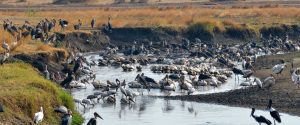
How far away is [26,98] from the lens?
24219 mm

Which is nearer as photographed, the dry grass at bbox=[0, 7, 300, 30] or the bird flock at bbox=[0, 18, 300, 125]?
the bird flock at bbox=[0, 18, 300, 125]

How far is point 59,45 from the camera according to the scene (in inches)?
1972

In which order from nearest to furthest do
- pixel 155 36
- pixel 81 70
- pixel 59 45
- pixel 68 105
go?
pixel 68 105
pixel 81 70
pixel 59 45
pixel 155 36

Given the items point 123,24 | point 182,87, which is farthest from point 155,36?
point 182,87

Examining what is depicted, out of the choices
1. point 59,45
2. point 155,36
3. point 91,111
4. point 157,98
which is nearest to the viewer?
point 91,111

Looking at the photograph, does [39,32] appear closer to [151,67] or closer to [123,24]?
[151,67]

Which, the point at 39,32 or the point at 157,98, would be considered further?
the point at 39,32

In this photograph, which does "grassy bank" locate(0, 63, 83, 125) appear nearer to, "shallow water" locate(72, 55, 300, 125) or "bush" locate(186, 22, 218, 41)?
"shallow water" locate(72, 55, 300, 125)

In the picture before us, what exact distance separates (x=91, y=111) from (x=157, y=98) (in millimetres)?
4221

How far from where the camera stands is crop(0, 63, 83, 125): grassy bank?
2333cm

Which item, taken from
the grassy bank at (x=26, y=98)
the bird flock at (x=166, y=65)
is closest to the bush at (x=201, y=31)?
the bird flock at (x=166, y=65)

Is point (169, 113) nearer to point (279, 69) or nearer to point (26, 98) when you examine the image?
point (26, 98)

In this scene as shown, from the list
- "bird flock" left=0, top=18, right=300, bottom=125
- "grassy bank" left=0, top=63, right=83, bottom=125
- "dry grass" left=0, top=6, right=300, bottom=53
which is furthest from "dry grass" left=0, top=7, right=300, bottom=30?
"grassy bank" left=0, top=63, right=83, bottom=125

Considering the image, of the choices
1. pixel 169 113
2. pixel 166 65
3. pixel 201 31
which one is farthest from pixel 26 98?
pixel 201 31
